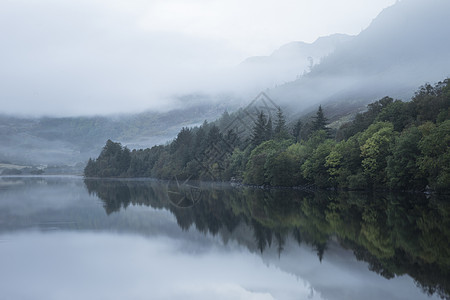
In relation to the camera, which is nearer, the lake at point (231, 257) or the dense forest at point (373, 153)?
the lake at point (231, 257)

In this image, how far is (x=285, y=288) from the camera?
16453 mm

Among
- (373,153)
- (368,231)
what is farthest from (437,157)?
(368,231)

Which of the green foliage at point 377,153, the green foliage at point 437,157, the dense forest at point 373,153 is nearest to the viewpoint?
the green foliage at point 437,157

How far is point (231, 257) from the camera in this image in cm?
2206

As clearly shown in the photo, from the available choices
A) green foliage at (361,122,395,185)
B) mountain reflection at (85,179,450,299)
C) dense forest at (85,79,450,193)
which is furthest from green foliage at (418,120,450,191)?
mountain reflection at (85,179,450,299)

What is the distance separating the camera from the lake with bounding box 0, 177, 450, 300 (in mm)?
16109

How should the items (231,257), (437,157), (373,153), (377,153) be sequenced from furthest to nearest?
1. (373,153)
2. (377,153)
3. (437,157)
4. (231,257)

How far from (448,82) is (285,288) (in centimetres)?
7272

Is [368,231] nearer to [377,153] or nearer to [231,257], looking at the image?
[231,257]

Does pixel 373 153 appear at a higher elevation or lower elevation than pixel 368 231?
higher

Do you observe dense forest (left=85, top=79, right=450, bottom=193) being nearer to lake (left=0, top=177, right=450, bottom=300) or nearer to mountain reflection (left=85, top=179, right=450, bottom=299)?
mountain reflection (left=85, top=179, right=450, bottom=299)

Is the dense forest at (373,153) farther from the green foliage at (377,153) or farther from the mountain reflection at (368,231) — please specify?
the mountain reflection at (368,231)

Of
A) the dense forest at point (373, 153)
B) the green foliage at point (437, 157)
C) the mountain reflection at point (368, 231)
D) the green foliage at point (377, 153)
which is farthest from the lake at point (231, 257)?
the green foliage at point (377, 153)

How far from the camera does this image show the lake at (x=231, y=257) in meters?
16.1
